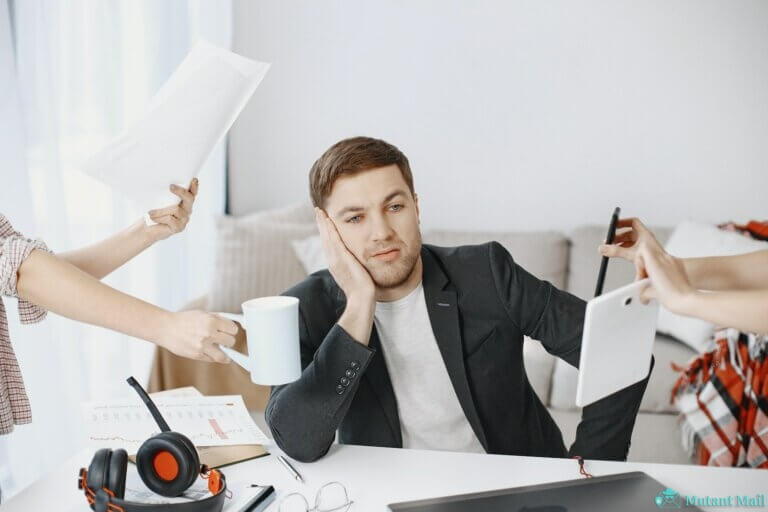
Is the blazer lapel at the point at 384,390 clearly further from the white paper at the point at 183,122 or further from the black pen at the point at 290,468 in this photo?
the white paper at the point at 183,122

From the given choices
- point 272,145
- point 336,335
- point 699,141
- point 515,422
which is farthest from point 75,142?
point 699,141

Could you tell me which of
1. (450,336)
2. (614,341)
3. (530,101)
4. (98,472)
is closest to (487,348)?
(450,336)

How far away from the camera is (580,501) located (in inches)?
39.8

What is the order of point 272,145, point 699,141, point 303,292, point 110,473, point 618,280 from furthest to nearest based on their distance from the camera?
point 272,145 → point 699,141 → point 618,280 → point 303,292 → point 110,473

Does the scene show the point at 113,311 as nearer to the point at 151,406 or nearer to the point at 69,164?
the point at 151,406

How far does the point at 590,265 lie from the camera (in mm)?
2912

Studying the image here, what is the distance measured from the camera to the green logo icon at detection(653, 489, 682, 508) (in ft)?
3.30

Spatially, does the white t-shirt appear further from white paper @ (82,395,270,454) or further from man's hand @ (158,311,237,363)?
man's hand @ (158,311,237,363)

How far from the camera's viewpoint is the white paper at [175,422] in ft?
4.00

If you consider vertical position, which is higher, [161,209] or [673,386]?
[161,209]

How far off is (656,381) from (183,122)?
1.90 m

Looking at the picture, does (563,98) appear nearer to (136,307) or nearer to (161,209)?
(161,209)

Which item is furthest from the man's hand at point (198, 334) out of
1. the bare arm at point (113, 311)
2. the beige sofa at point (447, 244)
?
the beige sofa at point (447, 244)

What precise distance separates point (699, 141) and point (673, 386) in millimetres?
1253
